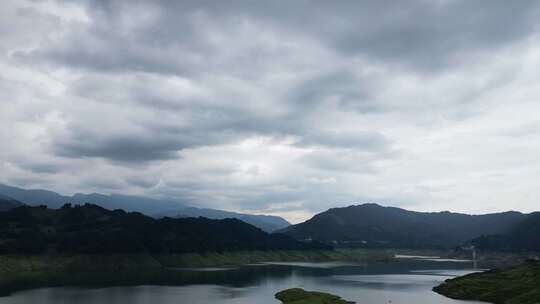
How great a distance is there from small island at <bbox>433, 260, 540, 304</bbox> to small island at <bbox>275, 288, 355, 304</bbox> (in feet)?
138

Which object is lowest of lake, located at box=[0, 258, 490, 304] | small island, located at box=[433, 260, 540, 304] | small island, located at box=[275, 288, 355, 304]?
lake, located at box=[0, 258, 490, 304]

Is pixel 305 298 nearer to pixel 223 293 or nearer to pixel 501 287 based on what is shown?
pixel 223 293

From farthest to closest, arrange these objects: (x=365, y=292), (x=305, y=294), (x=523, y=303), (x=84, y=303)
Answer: (x=365, y=292) → (x=305, y=294) → (x=84, y=303) → (x=523, y=303)

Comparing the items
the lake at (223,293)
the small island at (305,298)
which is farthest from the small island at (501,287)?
the small island at (305,298)

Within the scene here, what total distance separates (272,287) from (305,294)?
3742 cm

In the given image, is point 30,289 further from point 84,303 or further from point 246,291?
point 246,291

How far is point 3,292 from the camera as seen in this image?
145000 millimetres

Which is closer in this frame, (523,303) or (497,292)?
(523,303)

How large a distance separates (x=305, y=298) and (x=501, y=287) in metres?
60.9

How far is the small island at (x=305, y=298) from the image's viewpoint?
120331 millimetres

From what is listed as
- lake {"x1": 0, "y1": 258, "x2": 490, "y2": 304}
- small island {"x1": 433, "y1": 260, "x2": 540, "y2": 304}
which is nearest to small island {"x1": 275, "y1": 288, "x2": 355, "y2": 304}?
lake {"x1": 0, "y1": 258, "x2": 490, "y2": 304}

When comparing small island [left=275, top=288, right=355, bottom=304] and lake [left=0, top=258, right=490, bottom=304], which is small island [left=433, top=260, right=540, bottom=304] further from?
small island [left=275, top=288, right=355, bottom=304]

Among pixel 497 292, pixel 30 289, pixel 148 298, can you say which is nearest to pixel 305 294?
pixel 148 298

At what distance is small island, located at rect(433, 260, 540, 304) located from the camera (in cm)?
12625
